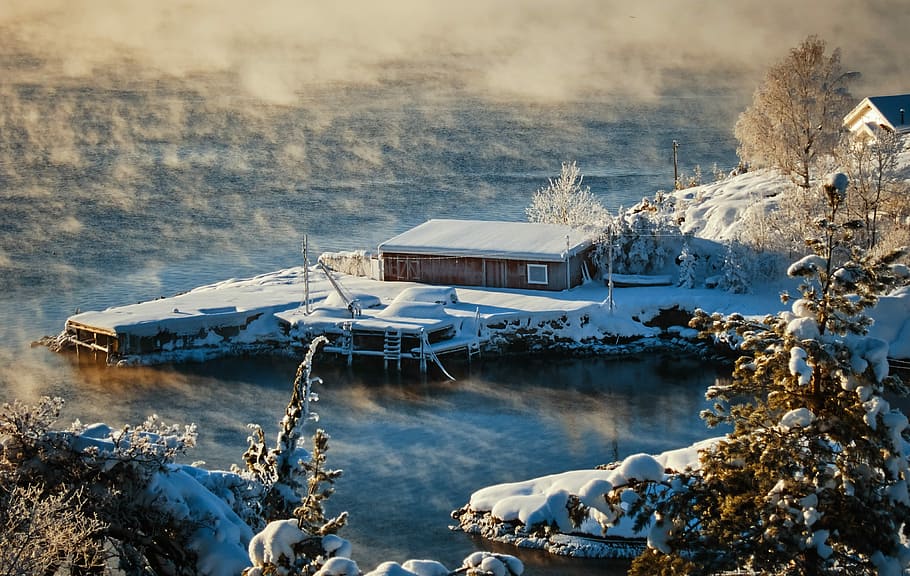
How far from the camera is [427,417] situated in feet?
126

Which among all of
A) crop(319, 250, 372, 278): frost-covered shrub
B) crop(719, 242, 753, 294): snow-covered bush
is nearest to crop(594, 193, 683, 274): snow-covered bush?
crop(719, 242, 753, 294): snow-covered bush

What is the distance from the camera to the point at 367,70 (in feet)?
616

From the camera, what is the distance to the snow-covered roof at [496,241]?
48031mm

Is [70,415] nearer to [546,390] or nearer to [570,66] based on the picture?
[546,390]

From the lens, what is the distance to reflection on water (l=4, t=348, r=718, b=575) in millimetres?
30513

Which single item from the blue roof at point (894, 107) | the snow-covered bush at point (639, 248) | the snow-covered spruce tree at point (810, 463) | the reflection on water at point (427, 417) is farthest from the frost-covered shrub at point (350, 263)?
the snow-covered spruce tree at point (810, 463)

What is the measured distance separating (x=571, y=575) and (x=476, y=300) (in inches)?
822

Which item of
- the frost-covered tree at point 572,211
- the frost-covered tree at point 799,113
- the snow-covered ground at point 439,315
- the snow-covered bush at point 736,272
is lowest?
the snow-covered ground at point 439,315

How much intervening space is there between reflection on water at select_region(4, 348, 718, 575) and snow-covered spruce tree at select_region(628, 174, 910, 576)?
1418 centimetres

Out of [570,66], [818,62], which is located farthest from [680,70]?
[818,62]

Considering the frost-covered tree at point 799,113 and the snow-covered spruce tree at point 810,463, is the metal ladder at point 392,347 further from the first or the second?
the snow-covered spruce tree at point 810,463

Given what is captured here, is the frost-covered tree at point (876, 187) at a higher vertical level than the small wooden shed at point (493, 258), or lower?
higher

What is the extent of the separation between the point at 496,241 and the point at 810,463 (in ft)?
122

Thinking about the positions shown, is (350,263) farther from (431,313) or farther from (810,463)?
(810,463)
